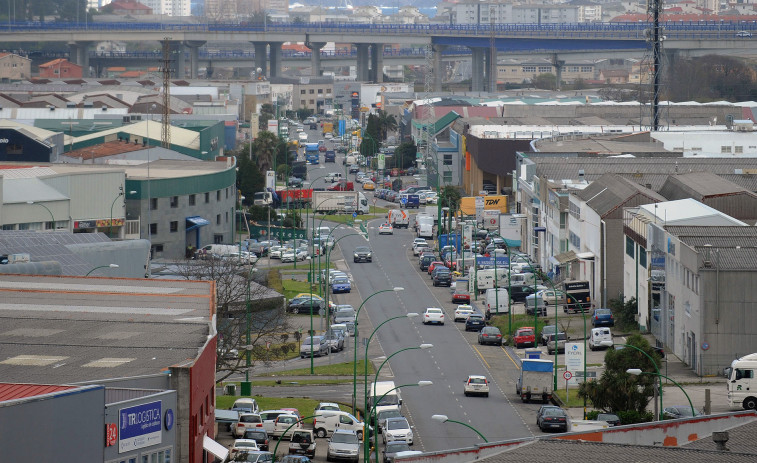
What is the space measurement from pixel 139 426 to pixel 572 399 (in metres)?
22.0

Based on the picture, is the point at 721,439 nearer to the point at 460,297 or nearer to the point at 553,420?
the point at 553,420

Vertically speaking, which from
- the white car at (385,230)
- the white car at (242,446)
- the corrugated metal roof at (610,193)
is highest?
the corrugated metal roof at (610,193)

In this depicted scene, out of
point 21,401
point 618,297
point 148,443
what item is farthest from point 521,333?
point 21,401

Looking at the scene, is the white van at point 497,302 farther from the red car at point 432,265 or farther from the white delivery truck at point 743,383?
the white delivery truck at point 743,383

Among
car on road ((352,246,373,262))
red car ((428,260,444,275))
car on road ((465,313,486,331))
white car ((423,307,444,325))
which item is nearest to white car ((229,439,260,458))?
car on road ((465,313,486,331))

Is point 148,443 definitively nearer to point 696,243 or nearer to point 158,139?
point 696,243

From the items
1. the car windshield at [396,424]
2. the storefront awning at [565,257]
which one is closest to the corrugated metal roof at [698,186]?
the storefront awning at [565,257]

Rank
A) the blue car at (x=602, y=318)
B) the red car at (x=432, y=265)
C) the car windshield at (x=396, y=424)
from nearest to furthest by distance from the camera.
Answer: the car windshield at (x=396, y=424), the blue car at (x=602, y=318), the red car at (x=432, y=265)

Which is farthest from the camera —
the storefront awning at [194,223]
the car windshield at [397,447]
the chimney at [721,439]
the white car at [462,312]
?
the storefront awning at [194,223]

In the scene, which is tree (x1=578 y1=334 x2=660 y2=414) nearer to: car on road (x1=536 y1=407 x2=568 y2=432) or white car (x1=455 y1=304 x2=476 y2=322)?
car on road (x1=536 y1=407 x2=568 y2=432)

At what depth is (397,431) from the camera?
40031 millimetres

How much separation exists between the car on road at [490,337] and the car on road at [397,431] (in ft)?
60.0

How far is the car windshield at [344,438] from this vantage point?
38844 mm

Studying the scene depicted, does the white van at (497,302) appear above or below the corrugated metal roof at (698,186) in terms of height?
below
